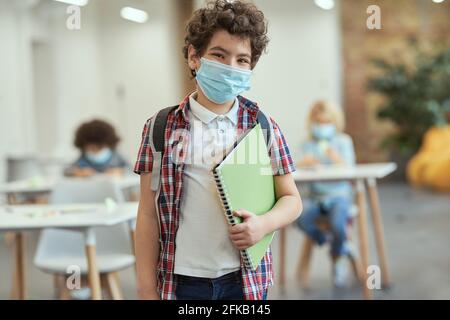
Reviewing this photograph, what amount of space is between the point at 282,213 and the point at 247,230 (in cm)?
9

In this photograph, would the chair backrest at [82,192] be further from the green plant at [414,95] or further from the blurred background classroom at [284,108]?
the green plant at [414,95]

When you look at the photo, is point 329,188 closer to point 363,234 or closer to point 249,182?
point 363,234

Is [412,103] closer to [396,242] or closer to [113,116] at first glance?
[113,116]

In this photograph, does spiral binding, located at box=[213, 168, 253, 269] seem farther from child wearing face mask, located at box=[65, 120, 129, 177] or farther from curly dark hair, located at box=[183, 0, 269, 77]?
child wearing face mask, located at box=[65, 120, 129, 177]

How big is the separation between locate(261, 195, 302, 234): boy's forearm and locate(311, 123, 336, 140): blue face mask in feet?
10.3

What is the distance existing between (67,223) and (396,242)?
146 inches

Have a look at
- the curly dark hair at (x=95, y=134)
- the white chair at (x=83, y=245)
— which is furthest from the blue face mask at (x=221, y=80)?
the curly dark hair at (x=95, y=134)

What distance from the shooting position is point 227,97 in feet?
5.06

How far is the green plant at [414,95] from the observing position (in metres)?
10.3

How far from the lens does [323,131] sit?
→ 467cm

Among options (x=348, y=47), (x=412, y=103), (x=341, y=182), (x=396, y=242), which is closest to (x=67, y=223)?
(x=341, y=182)

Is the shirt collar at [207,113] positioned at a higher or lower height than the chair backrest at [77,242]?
higher

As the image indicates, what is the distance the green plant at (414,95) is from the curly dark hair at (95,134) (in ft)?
20.5

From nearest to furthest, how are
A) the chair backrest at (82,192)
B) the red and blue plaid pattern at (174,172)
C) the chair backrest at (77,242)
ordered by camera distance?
the red and blue plaid pattern at (174,172) < the chair backrest at (77,242) < the chair backrest at (82,192)
